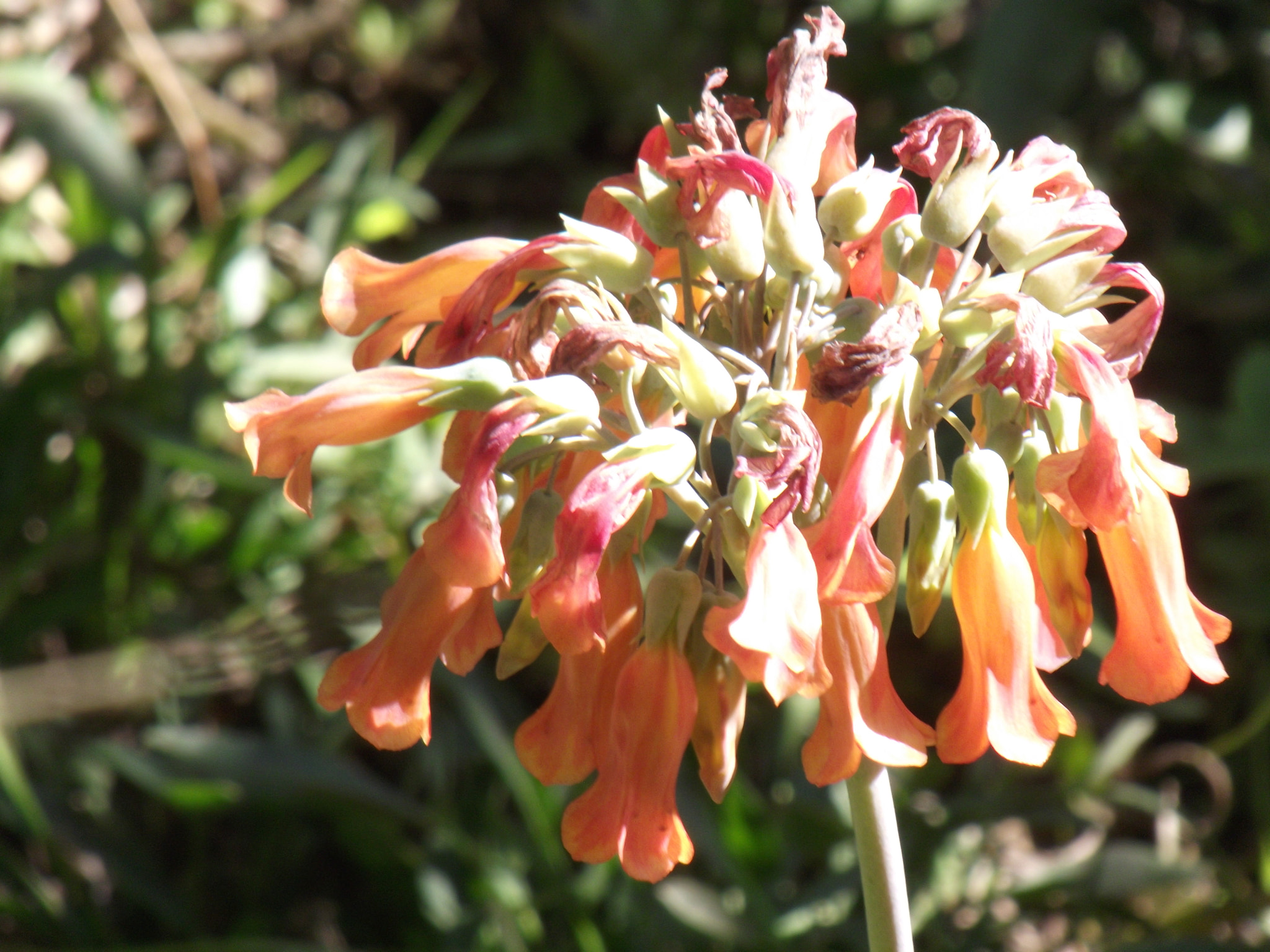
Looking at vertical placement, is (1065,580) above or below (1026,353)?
below

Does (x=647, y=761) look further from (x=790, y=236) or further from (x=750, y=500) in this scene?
(x=790, y=236)

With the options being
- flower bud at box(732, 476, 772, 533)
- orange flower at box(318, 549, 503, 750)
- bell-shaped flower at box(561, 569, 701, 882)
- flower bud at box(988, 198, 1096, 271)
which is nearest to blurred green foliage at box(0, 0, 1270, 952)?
orange flower at box(318, 549, 503, 750)

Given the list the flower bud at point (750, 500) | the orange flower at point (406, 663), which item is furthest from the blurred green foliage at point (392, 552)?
the flower bud at point (750, 500)

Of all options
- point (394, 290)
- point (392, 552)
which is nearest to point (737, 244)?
point (394, 290)

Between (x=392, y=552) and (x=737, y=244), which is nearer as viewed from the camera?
(x=737, y=244)

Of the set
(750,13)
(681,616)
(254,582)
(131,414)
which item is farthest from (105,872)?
(750,13)

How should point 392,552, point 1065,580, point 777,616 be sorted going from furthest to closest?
point 392,552 → point 1065,580 → point 777,616
